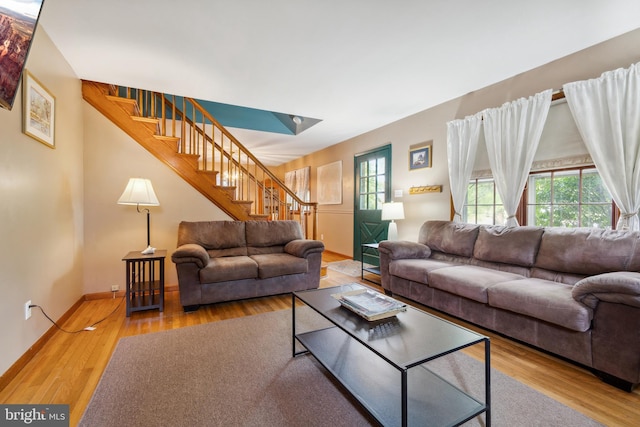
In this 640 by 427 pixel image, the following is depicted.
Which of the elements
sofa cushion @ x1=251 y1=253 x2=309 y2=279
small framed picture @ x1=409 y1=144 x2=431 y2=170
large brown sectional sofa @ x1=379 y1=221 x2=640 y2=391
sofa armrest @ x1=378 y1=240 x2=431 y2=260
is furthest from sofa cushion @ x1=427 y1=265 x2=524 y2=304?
small framed picture @ x1=409 y1=144 x2=431 y2=170

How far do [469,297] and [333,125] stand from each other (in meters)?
3.46

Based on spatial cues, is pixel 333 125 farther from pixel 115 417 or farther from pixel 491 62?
pixel 115 417

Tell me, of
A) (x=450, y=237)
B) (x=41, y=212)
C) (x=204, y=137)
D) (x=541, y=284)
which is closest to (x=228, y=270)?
(x=41, y=212)

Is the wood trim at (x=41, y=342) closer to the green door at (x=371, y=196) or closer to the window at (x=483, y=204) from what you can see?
the green door at (x=371, y=196)

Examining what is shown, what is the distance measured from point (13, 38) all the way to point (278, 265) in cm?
257

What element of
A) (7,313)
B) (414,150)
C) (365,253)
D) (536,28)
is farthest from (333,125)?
(7,313)

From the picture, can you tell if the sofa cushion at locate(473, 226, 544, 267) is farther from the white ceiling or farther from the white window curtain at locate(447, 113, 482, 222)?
the white ceiling

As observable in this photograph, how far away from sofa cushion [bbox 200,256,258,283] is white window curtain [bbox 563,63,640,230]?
11.0 feet

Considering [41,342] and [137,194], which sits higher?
[137,194]

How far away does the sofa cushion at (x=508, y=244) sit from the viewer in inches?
101

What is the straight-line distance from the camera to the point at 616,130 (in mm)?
2270

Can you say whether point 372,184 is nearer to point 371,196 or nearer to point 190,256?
point 371,196

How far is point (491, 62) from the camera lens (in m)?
2.69

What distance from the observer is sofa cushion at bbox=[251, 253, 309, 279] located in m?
3.15
